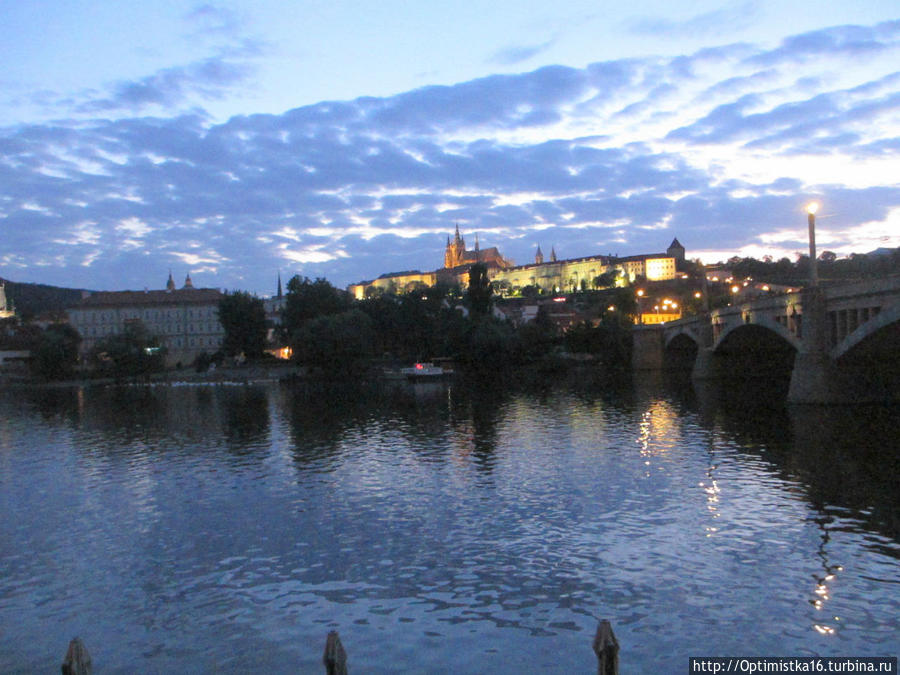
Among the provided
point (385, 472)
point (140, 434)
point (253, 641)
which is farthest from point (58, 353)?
point (253, 641)

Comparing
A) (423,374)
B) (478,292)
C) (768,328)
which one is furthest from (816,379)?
(478,292)

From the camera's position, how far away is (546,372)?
301 ft

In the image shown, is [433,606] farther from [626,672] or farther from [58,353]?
[58,353]

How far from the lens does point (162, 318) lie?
133750 millimetres

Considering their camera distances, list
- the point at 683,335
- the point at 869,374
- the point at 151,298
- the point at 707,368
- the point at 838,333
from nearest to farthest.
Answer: the point at 838,333 → the point at 869,374 → the point at 707,368 → the point at 683,335 → the point at 151,298

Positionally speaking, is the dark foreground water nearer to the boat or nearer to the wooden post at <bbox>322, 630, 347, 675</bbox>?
the wooden post at <bbox>322, 630, 347, 675</bbox>

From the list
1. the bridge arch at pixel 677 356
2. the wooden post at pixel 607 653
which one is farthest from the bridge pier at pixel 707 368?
the wooden post at pixel 607 653

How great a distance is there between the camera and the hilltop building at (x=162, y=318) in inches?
5207

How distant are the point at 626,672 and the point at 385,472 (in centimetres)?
1579

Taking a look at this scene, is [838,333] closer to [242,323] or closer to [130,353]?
[130,353]

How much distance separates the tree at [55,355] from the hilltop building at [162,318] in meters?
20.9

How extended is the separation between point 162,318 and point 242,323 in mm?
31949

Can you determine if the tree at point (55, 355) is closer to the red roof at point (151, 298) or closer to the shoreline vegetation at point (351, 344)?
the shoreline vegetation at point (351, 344)

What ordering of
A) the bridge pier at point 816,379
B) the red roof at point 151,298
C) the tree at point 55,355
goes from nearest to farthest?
1. the bridge pier at point 816,379
2. the tree at point 55,355
3. the red roof at point 151,298
